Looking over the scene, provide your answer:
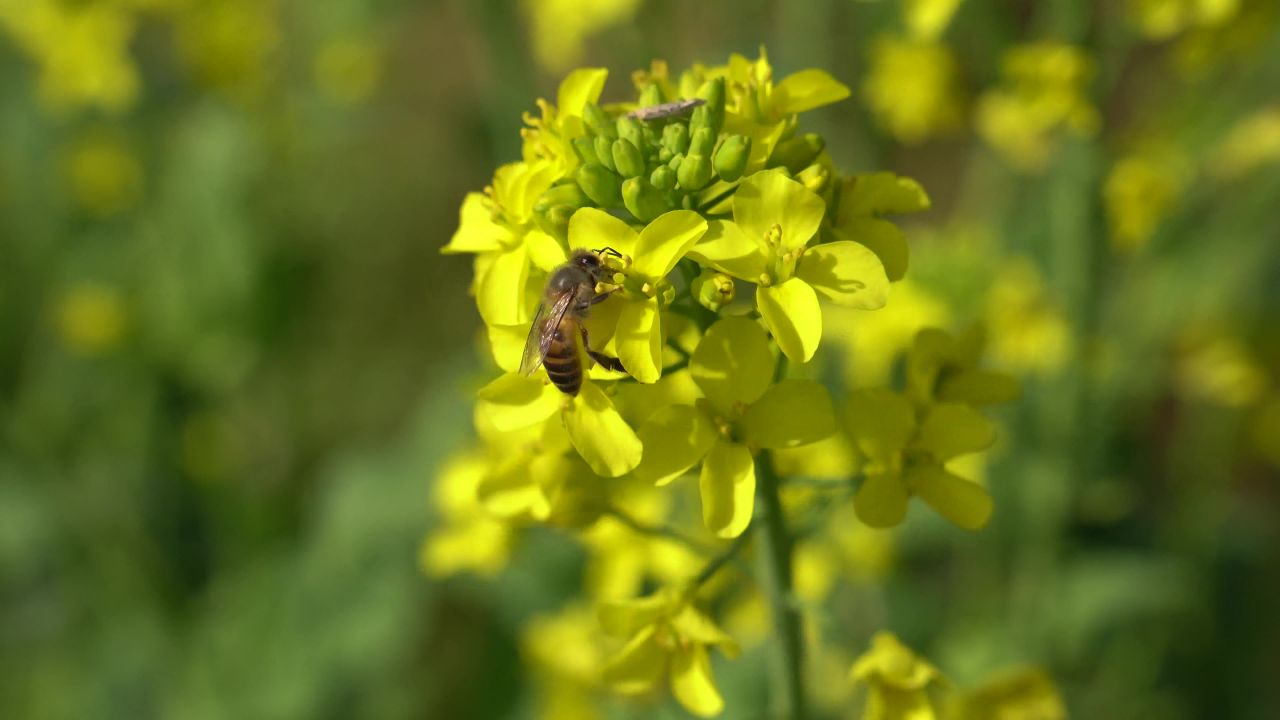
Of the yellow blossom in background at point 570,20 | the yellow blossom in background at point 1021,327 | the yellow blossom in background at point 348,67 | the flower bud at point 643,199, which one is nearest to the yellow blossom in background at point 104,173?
the yellow blossom in background at point 348,67

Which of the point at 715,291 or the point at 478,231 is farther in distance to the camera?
the point at 478,231

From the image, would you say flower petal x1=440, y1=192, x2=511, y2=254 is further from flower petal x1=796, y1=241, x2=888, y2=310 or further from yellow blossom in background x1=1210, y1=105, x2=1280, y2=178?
yellow blossom in background x1=1210, y1=105, x2=1280, y2=178

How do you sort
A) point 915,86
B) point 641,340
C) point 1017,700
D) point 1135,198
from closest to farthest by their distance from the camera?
1. point 641,340
2. point 1017,700
3. point 1135,198
4. point 915,86

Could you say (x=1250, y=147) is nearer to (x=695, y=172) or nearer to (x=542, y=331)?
(x=695, y=172)

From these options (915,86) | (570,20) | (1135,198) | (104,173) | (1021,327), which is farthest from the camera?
(104,173)

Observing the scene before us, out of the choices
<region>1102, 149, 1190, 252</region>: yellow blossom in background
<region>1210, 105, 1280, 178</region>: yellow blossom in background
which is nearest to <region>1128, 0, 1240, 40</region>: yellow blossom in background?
<region>1102, 149, 1190, 252</region>: yellow blossom in background

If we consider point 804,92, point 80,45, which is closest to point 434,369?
point 80,45
